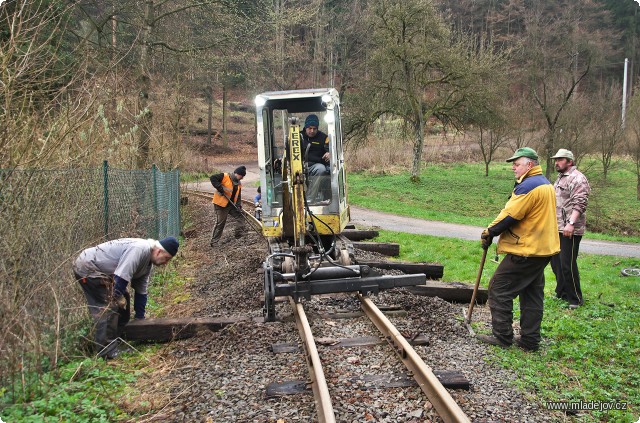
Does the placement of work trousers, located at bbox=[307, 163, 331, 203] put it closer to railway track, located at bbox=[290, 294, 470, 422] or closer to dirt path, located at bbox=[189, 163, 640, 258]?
railway track, located at bbox=[290, 294, 470, 422]

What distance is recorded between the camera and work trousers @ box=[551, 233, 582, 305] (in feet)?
23.7

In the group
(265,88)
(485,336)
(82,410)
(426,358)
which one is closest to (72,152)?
(82,410)

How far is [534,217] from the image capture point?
18.3 ft

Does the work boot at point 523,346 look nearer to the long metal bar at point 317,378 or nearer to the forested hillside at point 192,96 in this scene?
the long metal bar at point 317,378

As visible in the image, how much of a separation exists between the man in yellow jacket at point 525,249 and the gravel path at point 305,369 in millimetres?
484

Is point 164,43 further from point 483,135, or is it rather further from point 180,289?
point 483,135

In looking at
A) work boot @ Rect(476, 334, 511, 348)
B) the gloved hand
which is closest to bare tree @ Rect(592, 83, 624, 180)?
the gloved hand

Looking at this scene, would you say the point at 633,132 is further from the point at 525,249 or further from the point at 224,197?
the point at 525,249

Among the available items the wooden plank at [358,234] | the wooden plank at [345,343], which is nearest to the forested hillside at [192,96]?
the wooden plank at [345,343]

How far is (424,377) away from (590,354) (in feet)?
7.25

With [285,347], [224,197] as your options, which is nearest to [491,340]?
[285,347]

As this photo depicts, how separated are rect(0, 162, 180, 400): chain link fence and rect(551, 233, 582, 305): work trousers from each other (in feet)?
20.0

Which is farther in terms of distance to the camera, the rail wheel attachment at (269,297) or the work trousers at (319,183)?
the work trousers at (319,183)

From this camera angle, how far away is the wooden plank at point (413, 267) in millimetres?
8766
